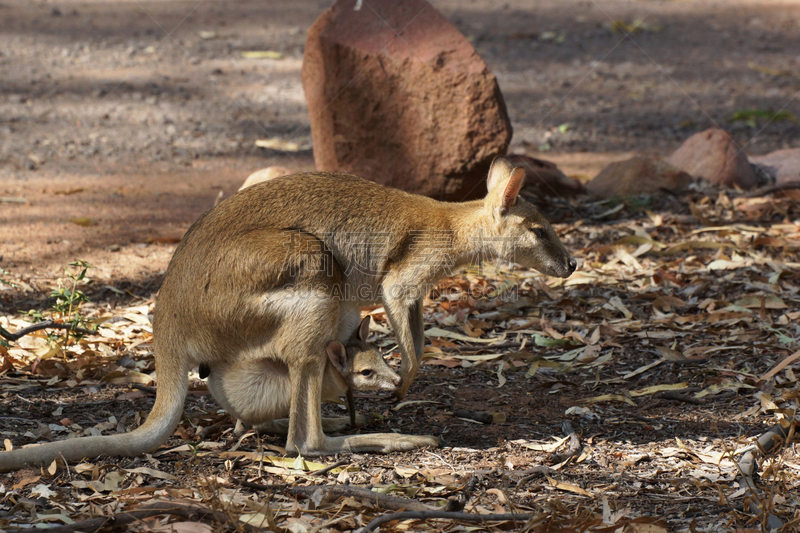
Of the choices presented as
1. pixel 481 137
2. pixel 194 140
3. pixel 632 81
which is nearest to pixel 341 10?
pixel 481 137

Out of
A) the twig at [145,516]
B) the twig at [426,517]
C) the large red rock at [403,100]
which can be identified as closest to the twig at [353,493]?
the twig at [426,517]

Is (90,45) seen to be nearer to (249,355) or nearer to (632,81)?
(632,81)

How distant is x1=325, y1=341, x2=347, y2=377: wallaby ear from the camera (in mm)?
3227

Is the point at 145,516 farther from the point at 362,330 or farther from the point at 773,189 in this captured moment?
the point at 773,189

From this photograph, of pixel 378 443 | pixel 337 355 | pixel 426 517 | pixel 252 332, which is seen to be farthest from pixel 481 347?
pixel 426 517

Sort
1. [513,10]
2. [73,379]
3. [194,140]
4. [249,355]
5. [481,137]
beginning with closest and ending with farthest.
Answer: [249,355] < [73,379] < [481,137] < [194,140] < [513,10]

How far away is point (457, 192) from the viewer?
20.0 feet

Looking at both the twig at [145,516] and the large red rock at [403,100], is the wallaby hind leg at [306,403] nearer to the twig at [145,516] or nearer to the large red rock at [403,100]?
the twig at [145,516]

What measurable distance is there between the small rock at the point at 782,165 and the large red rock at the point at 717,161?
0.22 meters

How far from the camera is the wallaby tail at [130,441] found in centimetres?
293

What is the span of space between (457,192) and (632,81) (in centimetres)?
521

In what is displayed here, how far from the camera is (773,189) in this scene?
653 centimetres

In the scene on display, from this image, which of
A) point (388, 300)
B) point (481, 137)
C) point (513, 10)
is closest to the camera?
point (388, 300)

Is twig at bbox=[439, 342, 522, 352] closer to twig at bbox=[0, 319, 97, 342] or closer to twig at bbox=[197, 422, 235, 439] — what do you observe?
twig at bbox=[197, 422, 235, 439]
